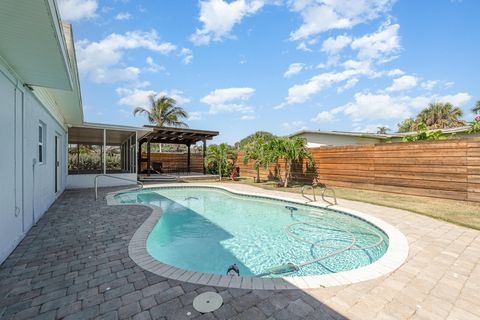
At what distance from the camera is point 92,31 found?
8492 mm

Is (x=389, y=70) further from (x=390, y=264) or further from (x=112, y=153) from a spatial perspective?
(x=112, y=153)

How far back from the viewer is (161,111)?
84.5 feet

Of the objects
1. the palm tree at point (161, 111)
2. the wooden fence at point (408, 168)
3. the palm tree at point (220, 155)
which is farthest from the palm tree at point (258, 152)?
the palm tree at point (161, 111)

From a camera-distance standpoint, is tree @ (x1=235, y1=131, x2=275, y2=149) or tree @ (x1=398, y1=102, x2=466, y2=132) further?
tree @ (x1=398, y1=102, x2=466, y2=132)

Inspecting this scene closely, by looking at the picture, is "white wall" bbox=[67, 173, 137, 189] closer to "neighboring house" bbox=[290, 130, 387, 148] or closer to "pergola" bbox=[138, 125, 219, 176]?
"pergola" bbox=[138, 125, 219, 176]

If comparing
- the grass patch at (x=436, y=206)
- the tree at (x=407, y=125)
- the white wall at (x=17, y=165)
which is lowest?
the grass patch at (x=436, y=206)

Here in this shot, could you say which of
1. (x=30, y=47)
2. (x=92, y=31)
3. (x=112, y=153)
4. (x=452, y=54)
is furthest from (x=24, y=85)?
(x=112, y=153)

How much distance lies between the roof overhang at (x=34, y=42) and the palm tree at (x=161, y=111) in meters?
22.1

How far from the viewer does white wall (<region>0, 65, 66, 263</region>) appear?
347cm

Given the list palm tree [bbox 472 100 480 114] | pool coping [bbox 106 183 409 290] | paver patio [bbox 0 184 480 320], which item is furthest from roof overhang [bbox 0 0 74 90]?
palm tree [bbox 472 100 480 114]

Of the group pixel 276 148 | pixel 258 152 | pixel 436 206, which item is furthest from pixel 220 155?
pixel 436 206

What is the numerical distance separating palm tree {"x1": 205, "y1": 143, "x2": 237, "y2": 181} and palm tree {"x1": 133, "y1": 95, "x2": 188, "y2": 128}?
11655 millimetres

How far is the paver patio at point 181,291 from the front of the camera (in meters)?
2.27

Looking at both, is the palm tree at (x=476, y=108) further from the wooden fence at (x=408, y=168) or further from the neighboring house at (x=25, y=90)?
the neighboring house at (x=25, y=90)
